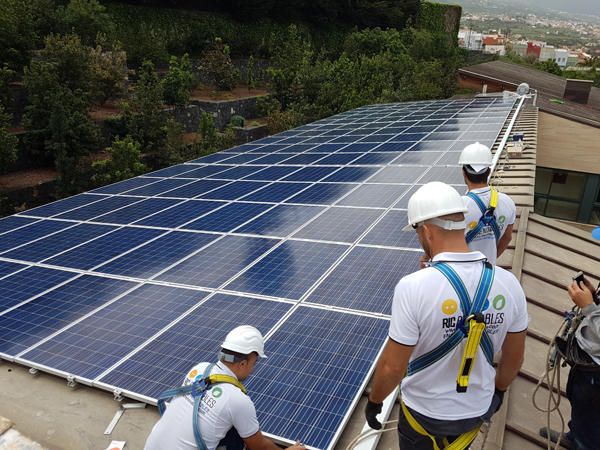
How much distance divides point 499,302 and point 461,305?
30 centimetres

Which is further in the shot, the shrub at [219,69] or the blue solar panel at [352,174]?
the shrub at [219,69]

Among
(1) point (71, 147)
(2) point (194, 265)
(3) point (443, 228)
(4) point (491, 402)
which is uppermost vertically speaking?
(3) point (443, 228)

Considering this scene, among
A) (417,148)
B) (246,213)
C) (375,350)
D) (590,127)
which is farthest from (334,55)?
(375,350)

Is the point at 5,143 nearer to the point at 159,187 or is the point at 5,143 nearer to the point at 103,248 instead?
the point at 159,187

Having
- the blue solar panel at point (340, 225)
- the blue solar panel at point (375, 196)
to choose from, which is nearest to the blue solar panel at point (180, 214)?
the blue solar panel at point (340, 225)

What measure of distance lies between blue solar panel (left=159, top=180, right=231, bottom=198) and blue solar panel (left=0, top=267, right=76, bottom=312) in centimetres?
419

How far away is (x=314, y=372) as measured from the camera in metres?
4.60

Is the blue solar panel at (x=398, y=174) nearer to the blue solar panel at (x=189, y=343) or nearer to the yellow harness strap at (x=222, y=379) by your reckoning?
the blue solar panel at (x=189, y=343)

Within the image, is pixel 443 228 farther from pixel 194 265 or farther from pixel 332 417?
pixel 194 265

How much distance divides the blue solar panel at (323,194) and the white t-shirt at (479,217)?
457 cm

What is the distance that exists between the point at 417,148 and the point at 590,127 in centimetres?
1251

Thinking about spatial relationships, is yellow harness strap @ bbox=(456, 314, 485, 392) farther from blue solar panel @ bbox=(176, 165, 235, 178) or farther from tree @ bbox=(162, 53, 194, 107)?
tree @ bbox=(162, 53, 194, 107)

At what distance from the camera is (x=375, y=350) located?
4758 mm

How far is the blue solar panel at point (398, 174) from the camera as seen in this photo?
10359mm
